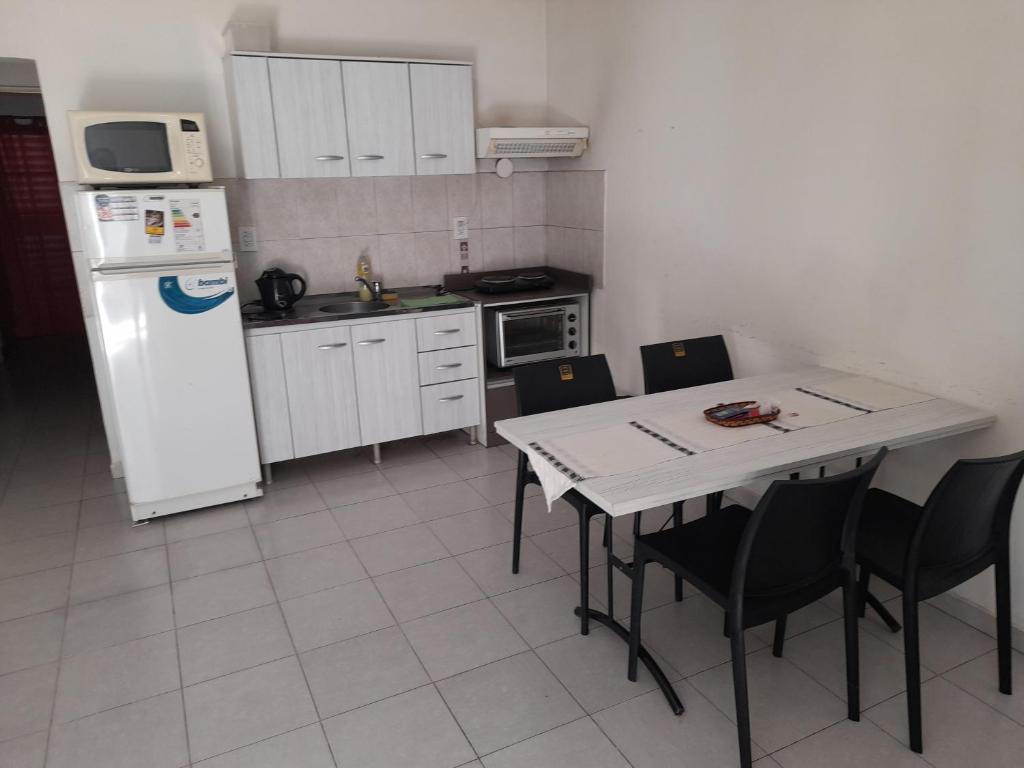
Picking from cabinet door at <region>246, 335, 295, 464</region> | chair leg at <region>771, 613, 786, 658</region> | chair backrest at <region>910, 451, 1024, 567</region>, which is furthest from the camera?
cabinet door at <region>246, 335, 295, 464</region>

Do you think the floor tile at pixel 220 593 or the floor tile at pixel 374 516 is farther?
the floor tile at pixel 374 516

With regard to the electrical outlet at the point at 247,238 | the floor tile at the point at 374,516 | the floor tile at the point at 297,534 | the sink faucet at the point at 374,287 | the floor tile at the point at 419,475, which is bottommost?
the floor tile at the point at 297,534

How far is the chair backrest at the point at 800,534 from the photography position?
167 centimetres

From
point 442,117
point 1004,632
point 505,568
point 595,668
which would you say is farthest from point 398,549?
point 442,117

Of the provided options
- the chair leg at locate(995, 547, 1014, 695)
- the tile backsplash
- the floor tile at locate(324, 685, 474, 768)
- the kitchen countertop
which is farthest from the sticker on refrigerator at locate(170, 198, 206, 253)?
the chair leg at locate(995, 547, 1014, 695)

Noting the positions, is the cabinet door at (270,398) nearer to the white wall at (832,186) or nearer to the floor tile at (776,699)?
the white wall at (832,186)

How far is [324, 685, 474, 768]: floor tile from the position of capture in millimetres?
1958

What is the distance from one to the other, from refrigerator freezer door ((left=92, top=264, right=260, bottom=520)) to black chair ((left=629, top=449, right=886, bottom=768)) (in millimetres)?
2134

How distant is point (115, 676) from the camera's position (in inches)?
91.4

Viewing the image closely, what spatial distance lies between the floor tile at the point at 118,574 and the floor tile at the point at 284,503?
0.46m

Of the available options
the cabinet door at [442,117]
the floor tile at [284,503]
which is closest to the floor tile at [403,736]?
the floor tile at [284,503]

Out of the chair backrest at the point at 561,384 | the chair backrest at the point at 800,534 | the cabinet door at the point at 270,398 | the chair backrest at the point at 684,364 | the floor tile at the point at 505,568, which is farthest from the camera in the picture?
the cabinet door at the point at 270,398

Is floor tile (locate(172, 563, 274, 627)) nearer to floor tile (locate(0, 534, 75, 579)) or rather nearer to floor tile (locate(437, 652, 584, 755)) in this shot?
floor tile (locate(0, 534, 75, 579))

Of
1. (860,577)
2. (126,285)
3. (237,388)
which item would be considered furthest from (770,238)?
(126,285)
